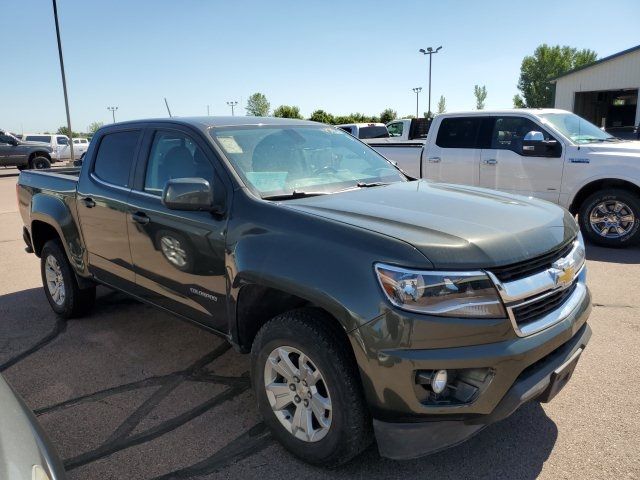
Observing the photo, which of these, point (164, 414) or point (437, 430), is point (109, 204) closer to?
point (164, 414)

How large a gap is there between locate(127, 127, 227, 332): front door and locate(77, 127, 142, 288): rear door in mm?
153

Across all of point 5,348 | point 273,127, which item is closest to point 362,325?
point 273,127

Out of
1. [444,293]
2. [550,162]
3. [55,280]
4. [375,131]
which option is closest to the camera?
[444,293]

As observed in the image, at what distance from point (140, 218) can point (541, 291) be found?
102 inches

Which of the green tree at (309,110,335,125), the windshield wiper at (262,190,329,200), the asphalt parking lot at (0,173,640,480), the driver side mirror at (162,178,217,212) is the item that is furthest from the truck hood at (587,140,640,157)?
the green tree at (309,110,335,125)

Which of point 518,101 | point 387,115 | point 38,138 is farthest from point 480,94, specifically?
point 38,138

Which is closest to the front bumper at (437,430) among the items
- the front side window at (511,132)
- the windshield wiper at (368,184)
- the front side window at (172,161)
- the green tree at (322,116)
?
the windshield wiper at (368,184)

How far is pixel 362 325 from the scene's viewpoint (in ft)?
7.34

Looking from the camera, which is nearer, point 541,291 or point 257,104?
point 541,291

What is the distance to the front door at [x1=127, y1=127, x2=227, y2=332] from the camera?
3.07 m

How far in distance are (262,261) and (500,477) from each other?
5.14ft

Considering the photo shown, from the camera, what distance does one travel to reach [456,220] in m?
2.59

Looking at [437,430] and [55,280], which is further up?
[437,430]

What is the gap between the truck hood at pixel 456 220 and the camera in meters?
2.26
